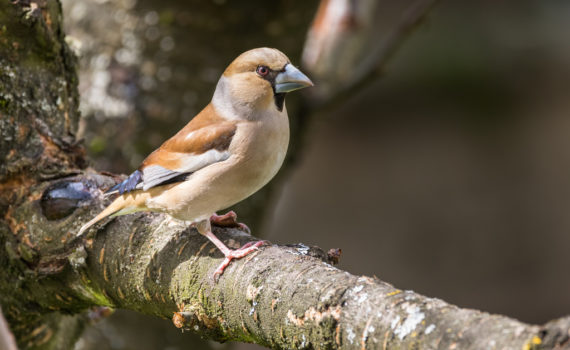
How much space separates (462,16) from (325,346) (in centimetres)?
567

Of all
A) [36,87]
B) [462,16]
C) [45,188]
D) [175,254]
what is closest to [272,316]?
[175,254]

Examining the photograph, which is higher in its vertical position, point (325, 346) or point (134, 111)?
point (134, 111)

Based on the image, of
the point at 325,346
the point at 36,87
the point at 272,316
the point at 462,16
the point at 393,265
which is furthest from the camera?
the point at 393,265

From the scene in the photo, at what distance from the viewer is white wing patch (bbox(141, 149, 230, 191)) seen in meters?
2.07

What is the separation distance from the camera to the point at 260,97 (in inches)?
84.0

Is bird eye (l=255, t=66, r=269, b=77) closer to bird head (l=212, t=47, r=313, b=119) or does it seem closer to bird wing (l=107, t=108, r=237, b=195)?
bird head (l=212, t=47, r=313, b=119)

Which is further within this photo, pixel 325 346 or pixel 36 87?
pixel 36 87

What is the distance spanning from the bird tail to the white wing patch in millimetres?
81

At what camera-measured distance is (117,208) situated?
1.97 metres

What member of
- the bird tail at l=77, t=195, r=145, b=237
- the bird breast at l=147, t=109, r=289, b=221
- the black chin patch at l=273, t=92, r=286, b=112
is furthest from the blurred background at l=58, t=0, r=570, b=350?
the bird tail at l=77, t=195, r=145, b=237

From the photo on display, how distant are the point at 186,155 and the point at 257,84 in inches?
12.3

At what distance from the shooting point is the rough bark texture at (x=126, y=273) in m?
1.31

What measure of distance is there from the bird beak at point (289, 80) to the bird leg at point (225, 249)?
1.57ft

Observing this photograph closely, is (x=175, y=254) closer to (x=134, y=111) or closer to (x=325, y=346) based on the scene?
(x=325, y=346)
